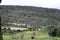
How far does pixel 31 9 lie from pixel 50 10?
12770mm

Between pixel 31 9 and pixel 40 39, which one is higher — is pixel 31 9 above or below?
below

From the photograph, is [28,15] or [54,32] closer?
[54,32]

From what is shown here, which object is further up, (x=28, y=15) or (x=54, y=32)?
(x=54, y=32)

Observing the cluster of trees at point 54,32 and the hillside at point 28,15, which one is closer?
the cluster of trees at point 54,32

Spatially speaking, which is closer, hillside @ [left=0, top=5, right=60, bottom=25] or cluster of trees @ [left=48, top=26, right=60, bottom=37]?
cluster of trees @ [left=48, top=26, right=60, bottom=37]

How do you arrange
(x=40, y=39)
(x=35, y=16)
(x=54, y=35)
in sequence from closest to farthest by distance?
(x=40, y=39) < (x=54, y=35) < (x=35, y=16)

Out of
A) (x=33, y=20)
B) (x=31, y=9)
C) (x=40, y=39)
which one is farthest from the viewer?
(x=31, y=9)

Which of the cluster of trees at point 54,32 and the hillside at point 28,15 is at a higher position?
the cluster of trees at point 54,32

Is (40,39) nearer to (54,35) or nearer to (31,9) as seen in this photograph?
(54,35)

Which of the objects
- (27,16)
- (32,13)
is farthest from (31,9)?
(27,16)

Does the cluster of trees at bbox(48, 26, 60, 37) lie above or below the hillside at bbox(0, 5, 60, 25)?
above

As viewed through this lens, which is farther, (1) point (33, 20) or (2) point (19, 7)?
(2) point (19, 7)

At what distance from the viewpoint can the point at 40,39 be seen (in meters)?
42.8

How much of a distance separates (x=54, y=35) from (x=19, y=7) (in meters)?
87.8
